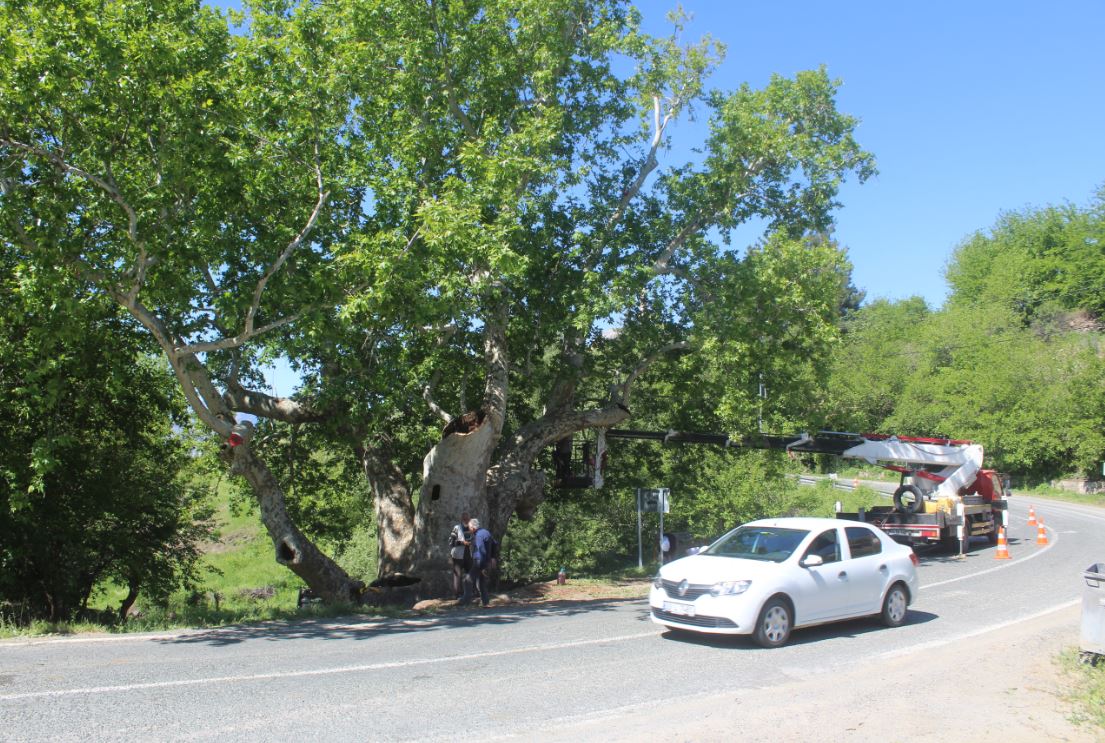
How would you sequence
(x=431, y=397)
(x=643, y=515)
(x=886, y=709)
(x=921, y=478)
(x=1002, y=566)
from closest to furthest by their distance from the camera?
(x=886, y=709)
(x=431, y=397)
(x=1002, y=566)
(x=921, y=478)
(x=643, y=515)

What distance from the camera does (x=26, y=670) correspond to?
8539mm

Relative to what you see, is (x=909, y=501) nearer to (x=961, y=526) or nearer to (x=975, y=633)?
(x=961, y=526)

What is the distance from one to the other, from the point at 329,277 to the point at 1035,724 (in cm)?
1111

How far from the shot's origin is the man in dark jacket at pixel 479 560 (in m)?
14.6

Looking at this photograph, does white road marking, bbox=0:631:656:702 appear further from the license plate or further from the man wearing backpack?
the man wearing backpack

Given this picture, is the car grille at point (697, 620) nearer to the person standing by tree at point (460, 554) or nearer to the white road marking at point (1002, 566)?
the person standing by tree at point (460, 554)

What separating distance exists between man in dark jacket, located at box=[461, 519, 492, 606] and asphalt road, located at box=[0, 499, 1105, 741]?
3.48 ft

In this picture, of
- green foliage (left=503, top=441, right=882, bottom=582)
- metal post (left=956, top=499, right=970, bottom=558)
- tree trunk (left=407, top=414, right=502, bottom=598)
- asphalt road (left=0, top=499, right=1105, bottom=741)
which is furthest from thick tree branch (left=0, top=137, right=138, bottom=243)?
metal post (left=956, top=499, right=970, bottom=558)

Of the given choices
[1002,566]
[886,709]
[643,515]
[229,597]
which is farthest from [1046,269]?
[886,709]

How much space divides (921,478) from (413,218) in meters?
16.0

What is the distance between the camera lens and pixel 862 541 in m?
11.4

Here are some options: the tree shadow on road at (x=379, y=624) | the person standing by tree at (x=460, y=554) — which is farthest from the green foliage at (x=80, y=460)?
the person standing by tree at (x=460, y=554)

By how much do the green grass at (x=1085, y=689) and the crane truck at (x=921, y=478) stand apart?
39.2 feet

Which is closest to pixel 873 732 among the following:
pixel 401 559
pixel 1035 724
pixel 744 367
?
pixel 1035 724
